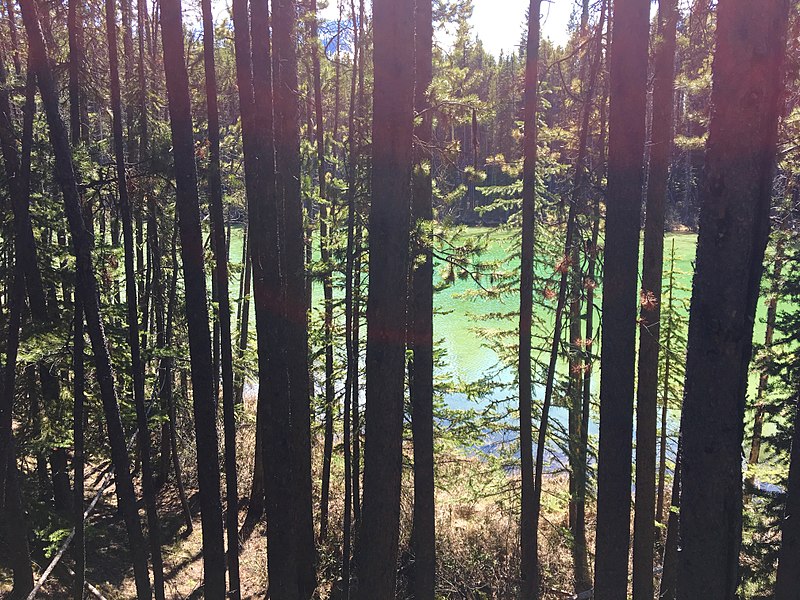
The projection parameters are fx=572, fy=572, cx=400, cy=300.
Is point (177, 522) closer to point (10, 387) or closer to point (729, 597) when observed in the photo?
point (10, 387)

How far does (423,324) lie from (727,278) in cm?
484

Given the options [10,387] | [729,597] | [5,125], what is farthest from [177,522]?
[729,597]

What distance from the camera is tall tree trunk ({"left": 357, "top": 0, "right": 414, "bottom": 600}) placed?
14.9 feet

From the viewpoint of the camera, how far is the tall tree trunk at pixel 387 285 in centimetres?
455

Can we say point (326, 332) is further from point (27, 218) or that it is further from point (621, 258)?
point (621, 258)

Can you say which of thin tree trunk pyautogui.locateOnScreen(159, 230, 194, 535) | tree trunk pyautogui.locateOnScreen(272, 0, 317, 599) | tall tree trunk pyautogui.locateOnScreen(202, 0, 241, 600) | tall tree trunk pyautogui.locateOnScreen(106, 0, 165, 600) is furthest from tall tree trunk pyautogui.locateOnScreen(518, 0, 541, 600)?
thin tree trunk pyautogui.locateOnScreen(159, 230, 194, 535)

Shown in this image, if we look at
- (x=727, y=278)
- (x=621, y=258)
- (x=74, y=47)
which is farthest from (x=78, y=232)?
(x=727, y=278)

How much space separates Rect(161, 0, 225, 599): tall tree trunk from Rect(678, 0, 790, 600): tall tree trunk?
5.22 metres

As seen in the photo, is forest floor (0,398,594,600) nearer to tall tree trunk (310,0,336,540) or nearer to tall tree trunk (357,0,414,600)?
tall tree trunk (310,0,336,540)

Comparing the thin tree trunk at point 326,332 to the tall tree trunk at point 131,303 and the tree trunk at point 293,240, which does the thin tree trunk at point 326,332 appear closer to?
the tree trunk at point 293,240

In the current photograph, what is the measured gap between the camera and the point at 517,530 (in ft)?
40.6

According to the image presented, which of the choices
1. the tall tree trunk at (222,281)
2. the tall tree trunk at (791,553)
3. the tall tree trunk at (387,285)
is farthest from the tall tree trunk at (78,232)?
the tall tree trunk at (791,553)

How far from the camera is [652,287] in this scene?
787 centimetres

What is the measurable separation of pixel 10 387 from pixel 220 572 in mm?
3478
